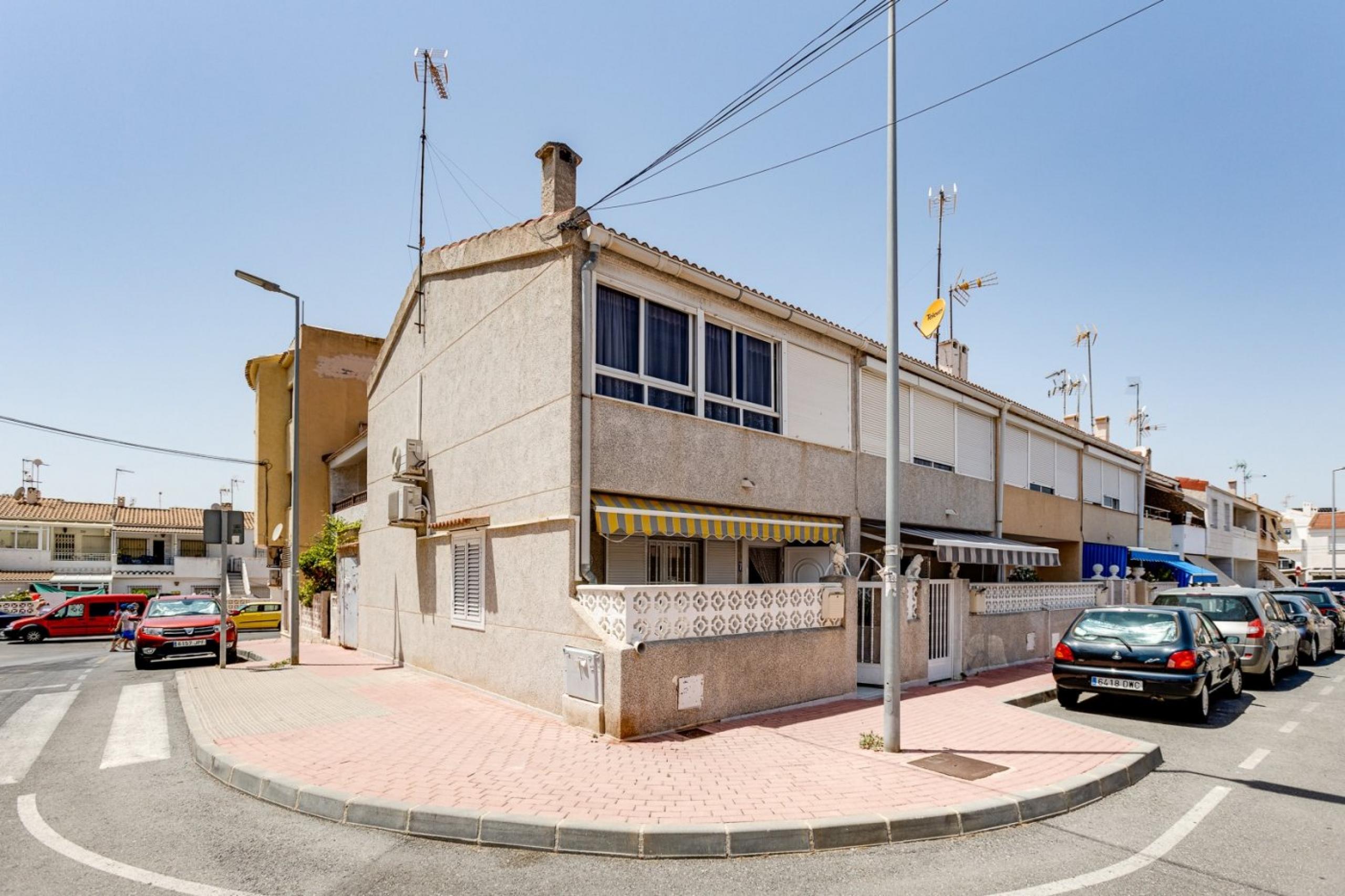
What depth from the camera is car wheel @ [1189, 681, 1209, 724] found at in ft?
31.9

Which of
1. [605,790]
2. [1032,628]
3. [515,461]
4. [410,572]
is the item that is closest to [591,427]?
[515,461]

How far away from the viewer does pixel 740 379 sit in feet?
38.7

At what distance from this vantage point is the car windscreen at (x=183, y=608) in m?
17.2

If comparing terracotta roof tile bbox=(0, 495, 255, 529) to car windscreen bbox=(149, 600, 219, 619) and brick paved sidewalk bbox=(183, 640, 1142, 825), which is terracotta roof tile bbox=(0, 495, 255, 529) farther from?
brick paved sidewalk bbox=(183, 640, 1142, 825)

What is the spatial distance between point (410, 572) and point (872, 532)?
28.3ft

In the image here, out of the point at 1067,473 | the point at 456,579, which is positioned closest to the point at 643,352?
the point at 456,579

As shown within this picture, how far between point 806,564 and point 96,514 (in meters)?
54.3

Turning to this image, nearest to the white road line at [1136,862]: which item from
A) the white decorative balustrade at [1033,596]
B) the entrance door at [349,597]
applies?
the white decorative balustrade at [1033,596]

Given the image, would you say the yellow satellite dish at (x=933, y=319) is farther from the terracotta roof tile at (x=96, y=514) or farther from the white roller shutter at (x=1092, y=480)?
the terracotta roof tile at (x=96, y=514)

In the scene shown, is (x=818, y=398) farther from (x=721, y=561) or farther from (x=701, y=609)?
(x=701, y=609)

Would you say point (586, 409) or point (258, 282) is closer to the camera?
point (586, 409)

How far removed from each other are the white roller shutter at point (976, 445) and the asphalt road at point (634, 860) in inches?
373

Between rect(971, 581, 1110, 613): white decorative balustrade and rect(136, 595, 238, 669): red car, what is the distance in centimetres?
1494

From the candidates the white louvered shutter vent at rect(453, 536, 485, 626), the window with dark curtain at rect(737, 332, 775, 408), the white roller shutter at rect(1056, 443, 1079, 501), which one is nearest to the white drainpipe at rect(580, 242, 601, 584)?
the white louvered shutter vent at rect(453, 536, 485, 626)
